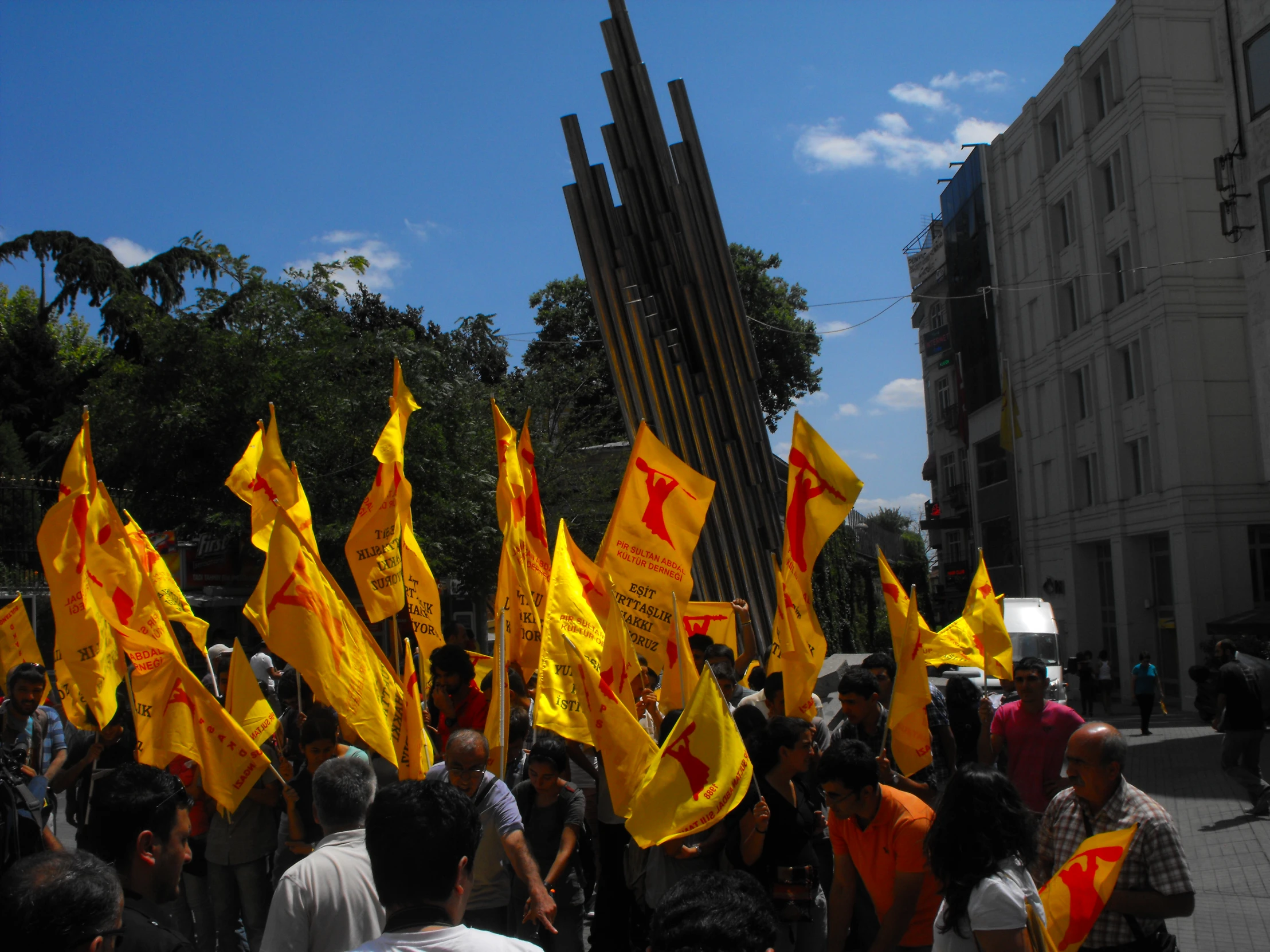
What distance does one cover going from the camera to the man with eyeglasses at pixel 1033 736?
6.34m

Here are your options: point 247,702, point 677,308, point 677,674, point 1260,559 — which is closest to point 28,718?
point 247,702

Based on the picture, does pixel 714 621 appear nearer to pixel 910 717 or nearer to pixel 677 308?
pixel 910 717

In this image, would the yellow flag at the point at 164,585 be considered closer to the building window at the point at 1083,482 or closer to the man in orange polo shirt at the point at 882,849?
the man in orange polo shirt at the point at 882,849

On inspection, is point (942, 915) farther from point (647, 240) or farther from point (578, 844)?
point (647, 240)

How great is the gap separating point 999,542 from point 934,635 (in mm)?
34448

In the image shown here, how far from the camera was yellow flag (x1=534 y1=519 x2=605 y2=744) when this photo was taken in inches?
215

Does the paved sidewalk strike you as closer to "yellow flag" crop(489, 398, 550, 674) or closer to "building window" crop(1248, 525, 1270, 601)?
"yellow flag" crop(489, 398, 550, 674)

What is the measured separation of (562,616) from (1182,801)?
9376 mm

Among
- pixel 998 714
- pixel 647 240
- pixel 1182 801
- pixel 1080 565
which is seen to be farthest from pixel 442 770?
pixel 1080 565

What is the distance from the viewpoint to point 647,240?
15.3 meters

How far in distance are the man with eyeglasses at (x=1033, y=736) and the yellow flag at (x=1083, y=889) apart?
2729mm

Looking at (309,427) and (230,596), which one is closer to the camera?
(309,427)

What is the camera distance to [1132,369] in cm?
3116

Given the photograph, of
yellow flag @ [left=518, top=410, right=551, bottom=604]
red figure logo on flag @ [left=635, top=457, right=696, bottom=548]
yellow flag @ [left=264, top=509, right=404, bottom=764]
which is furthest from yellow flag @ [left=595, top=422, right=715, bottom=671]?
yellow flag @ [left=264, top=509, right=404, bottom=764]
